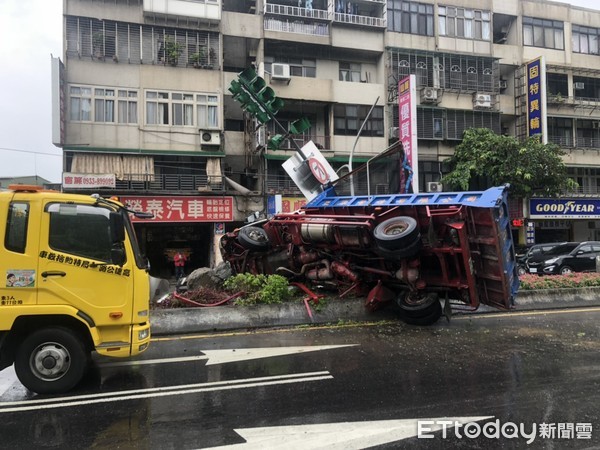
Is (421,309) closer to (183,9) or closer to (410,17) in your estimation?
(183,9)

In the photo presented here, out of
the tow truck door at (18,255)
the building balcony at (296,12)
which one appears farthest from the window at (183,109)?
the tow truck door at (18,255)

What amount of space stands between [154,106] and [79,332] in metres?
20.4

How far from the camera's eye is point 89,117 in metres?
22.2

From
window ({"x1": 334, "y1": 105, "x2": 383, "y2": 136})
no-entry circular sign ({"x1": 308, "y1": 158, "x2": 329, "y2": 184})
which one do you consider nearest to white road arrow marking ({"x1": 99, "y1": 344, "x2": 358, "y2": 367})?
no-entry circular sign ({"x1": 308, "y1": 158, "x2": 329, "y2": 184})

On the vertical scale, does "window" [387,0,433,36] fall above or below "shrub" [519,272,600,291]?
above

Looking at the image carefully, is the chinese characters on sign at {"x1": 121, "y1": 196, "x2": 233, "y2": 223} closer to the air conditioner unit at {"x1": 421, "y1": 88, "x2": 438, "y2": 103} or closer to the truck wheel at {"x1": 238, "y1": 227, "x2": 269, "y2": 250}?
the truck wheel at {"x1": 238, "y1": 227, "x2": 269, "y2": 250}

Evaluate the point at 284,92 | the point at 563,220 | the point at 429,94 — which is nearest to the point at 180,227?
the point at 284,92

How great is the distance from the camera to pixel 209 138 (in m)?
23.1

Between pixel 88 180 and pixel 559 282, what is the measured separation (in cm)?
2033

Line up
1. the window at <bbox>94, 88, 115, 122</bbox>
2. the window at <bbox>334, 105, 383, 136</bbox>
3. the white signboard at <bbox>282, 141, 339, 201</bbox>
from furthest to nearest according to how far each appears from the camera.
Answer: the window at <bbox>334, 105, 383, 136</bbox>
the window at <bbox>94, 88, 115, 122</bbox>
the white signboard at <bbox>282, 141, 339, 201</bbox>

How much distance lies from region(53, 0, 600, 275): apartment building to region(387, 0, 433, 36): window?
3.6 inches

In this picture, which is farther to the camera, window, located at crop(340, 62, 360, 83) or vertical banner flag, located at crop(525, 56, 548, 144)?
vertical banner flag, located at crop(525, 56, 548, 144)

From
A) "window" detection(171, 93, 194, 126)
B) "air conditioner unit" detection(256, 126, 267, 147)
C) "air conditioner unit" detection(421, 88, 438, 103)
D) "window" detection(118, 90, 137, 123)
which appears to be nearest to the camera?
"window" detection(118, 90, 137, 123)

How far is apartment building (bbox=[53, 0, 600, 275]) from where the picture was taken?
22.4 metres
